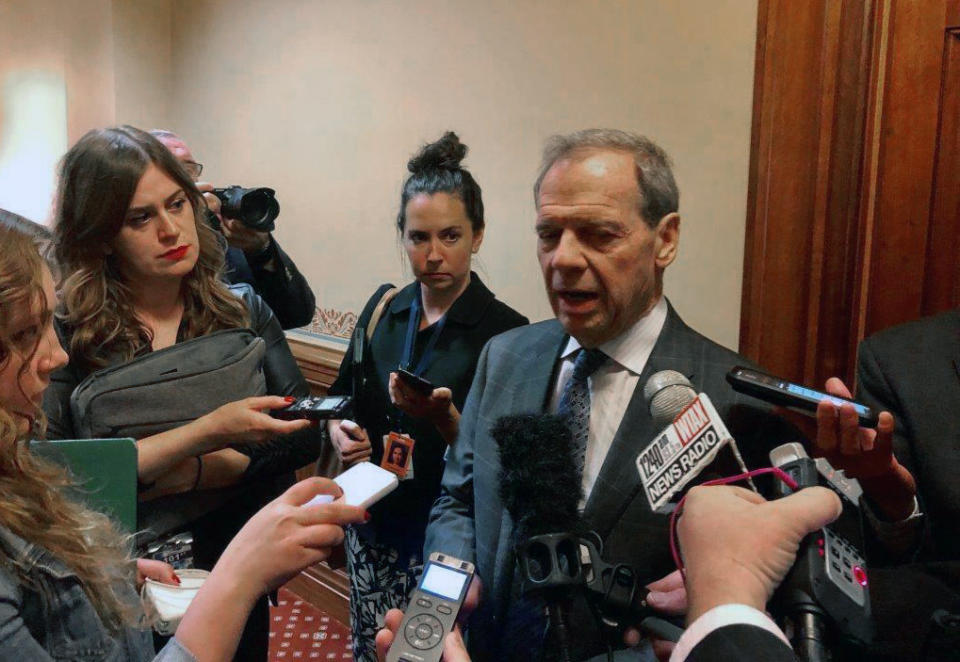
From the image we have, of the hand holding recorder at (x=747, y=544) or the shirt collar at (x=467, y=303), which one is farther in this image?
the shirt collar at (x=467, y=303)

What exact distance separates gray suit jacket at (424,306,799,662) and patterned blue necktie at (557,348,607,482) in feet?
0.16

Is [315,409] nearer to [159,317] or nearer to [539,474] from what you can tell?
[159,317]

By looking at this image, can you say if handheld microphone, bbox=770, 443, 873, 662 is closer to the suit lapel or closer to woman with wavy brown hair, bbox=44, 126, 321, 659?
the suit lapel

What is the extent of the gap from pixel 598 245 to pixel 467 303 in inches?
23.9

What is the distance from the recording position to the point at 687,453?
0.79 meters

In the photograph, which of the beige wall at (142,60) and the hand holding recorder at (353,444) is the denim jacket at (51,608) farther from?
the beige wall at (142,60)

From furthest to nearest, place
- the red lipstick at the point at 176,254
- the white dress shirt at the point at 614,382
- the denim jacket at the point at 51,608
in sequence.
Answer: the red lipstick at the point at 176,254 → the white dress shirt at the point at 614,382 → the denim jacket at the point at 51,608

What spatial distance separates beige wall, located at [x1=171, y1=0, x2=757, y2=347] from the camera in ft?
5.82

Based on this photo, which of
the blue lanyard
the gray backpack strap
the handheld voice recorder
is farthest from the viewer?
the gray backpack strap

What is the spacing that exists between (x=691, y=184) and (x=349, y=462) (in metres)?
1.04

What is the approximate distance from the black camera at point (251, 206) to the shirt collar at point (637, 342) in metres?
0.93

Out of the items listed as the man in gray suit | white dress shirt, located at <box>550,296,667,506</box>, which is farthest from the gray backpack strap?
white dress shirt, located at <box>550,296,667,506</box>

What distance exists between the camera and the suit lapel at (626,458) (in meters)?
1.08

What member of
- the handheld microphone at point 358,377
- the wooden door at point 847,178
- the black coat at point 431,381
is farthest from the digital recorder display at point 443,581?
the wooden door at point 847,178
